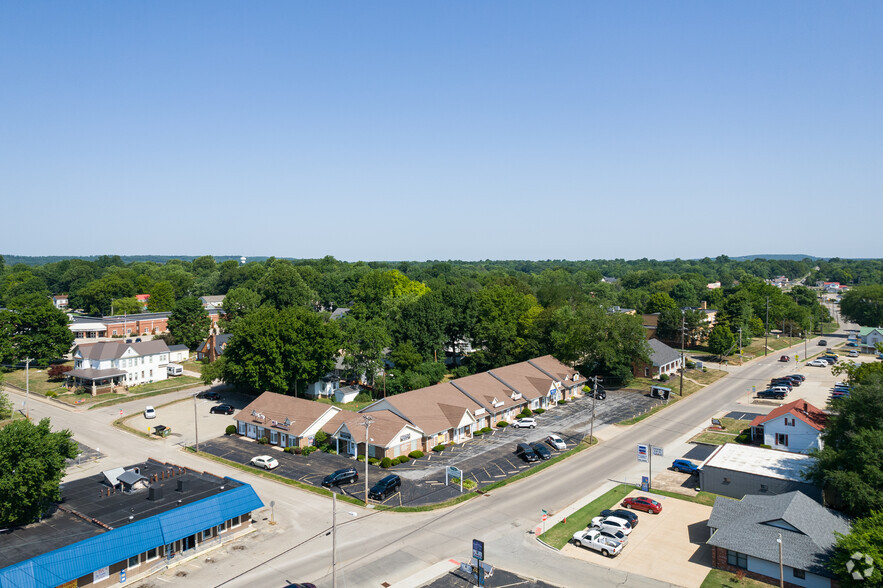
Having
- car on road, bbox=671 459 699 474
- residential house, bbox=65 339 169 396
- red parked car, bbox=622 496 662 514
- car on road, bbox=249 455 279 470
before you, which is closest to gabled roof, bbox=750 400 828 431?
car on road, bbox=671 459 699 474

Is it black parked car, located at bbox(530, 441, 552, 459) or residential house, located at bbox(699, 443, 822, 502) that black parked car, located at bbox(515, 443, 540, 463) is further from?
residential house, located at bbox(699, 443, 822, 502)

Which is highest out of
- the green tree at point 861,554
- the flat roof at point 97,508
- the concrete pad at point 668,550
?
the green tree at point 861,554

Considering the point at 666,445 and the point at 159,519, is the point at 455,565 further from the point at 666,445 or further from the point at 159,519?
the point at 666,445

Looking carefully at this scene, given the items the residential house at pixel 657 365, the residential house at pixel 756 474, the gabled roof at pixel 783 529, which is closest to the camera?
the gabled roof at pixel 783 529

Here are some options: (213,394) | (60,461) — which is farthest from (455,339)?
(60,461)

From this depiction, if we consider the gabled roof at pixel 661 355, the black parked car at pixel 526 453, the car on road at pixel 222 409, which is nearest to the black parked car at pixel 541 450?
the black parked car at pixel 526 453

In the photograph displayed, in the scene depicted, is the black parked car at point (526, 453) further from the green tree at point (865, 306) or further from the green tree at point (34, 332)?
the green tree at point (865, 306)
